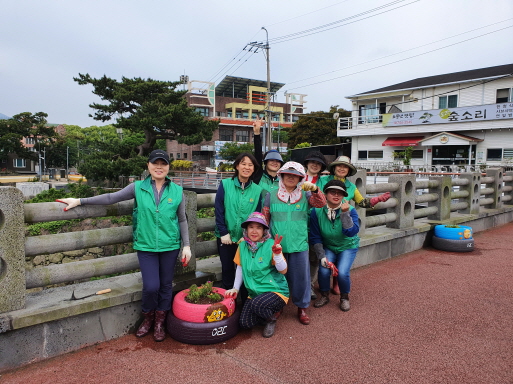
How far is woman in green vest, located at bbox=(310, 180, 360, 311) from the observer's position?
420 centimetres

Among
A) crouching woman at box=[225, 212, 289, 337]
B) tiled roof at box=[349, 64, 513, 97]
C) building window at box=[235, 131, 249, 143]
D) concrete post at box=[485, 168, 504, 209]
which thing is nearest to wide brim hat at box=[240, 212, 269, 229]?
crouching woman at box=[225, 212, 289, 337]

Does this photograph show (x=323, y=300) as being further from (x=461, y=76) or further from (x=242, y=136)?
(x=242, y=136)

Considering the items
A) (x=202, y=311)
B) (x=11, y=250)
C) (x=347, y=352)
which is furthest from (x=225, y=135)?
(x=347, y=352)

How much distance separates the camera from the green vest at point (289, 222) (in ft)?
12.5

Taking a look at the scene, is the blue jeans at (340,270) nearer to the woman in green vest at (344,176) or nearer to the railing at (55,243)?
the woman in green vest at (344,176)

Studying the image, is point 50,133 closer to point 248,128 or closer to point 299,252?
point 248,128

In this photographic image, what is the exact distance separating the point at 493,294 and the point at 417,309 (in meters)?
1.31

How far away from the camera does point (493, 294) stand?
4828mm

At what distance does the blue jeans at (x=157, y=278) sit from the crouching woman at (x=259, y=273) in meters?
0.59

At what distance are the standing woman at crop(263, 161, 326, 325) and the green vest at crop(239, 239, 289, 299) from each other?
252mm

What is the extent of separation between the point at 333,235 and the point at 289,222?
2.63 feet

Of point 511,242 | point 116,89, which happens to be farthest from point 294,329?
point 116,89

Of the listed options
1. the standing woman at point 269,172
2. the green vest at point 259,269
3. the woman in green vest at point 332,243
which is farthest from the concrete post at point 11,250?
the woman in green vest at point 332,243

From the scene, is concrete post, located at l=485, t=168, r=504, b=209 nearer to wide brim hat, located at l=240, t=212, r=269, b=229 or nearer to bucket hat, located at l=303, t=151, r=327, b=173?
bucket hat, located at l=303, t=151, r=327, b=173
